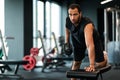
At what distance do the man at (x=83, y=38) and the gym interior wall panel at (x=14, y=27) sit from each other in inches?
226

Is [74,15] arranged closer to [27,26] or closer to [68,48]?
[68,48]

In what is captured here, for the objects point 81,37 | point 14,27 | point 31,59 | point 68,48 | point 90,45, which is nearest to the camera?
point 90,45

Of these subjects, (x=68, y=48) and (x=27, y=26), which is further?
(x=27, y=26)

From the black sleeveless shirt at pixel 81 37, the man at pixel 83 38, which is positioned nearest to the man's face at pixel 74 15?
the man at pixel 83 38

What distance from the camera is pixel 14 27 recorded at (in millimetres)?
9164

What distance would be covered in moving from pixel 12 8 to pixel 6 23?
530 millimetres

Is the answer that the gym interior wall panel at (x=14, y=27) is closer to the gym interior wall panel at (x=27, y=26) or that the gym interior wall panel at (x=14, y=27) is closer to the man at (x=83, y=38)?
the gym interior wall panel at (x=27, y=26)

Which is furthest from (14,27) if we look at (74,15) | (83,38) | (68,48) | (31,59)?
(74,15)

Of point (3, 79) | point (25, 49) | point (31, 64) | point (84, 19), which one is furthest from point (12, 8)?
point (84, 19)

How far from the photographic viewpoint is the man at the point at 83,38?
3004mm

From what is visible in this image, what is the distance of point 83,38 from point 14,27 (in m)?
6.16

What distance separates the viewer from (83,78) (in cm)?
289

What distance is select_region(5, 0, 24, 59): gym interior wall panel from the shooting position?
9.12 m

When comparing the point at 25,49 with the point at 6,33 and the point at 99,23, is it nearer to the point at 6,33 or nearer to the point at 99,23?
the point at 6,33
